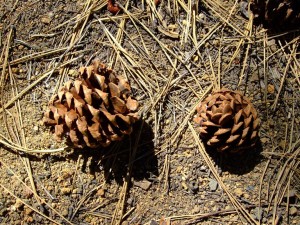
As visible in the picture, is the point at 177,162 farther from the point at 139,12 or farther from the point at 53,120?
the point at 139,12

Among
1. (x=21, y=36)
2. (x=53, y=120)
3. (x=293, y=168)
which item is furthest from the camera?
(x=21, y=36)

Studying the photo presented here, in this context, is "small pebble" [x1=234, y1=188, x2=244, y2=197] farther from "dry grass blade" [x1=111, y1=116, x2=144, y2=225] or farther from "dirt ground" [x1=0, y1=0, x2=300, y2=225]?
"dry grass blade" [x1=111, y1=116, x2=144, y2=225]

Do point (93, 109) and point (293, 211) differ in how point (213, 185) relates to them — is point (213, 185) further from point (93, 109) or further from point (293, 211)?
point (93, 109)

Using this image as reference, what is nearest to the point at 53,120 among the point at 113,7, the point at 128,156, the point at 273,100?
the point at 128,156

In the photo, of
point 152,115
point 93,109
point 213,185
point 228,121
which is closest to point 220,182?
point 213,185

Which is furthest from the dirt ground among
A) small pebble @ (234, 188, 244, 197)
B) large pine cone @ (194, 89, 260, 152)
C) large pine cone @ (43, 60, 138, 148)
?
large pine cone @ (43, 60, 138, 148)

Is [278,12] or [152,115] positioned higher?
[278,12]

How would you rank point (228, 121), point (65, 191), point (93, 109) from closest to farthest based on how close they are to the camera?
point (93, 109) → point (228, 121) → point (65, 191)
